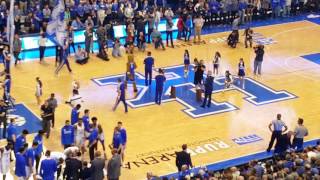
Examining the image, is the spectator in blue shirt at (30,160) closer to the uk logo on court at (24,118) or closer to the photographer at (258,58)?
the uk logo on court at (24,118)

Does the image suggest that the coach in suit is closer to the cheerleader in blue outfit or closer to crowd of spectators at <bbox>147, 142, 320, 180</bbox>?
crowd of spectators at <bbox>147, 142, 320, 180</bbox>

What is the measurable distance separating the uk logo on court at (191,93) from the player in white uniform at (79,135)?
6.02 m

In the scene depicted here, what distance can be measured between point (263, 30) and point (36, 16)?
521 inches

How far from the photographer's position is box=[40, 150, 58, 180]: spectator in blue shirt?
936 inches

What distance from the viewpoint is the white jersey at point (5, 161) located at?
80.4 feet

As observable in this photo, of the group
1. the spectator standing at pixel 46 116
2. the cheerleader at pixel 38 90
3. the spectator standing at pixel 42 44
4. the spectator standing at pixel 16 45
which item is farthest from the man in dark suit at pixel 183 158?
the spectator standing at pixel 42 44

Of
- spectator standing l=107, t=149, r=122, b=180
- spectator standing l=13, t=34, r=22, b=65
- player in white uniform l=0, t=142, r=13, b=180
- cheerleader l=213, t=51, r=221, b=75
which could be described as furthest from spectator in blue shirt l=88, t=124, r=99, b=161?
spectator standing l=13, t=34, r=22, b=65

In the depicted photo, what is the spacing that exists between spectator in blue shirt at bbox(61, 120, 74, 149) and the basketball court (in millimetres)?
1478

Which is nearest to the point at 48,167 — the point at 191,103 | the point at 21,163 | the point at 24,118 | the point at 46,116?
the point at 21,163

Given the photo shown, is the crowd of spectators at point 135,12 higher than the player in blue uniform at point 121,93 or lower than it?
higher

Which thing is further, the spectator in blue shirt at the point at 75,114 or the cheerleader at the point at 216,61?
the cheerleader at the point at 216,61

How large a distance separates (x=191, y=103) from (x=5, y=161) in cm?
1089

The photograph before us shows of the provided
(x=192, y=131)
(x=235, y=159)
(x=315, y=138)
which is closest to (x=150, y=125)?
(x=192, y=131)

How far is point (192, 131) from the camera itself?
30.7 m
